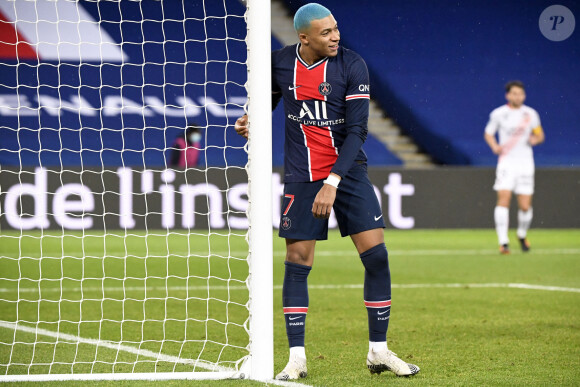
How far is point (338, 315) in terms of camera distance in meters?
6.09

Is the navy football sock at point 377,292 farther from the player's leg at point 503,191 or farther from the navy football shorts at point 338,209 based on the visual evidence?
the player's leg at point 503,191

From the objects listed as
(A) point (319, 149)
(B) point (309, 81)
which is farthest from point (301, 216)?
(B) point (309, 81)

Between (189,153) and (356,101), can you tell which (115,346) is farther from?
(189,153)

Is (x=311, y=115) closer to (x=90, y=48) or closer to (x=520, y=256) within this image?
(x=520, y=256)

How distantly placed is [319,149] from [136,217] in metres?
10.4

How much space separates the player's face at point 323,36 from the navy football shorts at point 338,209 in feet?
1.75

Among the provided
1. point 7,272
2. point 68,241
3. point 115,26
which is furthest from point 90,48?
point 7,272

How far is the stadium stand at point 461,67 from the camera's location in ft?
59.6

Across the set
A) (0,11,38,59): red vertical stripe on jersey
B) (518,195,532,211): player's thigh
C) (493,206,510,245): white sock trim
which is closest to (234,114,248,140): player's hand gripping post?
(493,206,510,245): white sock trim

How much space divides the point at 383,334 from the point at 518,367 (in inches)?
26.4

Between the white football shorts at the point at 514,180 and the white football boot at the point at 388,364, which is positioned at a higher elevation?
the white football shorts at the point at 514,180

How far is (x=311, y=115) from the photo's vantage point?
3.98 m

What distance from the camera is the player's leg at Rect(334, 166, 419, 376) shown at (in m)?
3.98

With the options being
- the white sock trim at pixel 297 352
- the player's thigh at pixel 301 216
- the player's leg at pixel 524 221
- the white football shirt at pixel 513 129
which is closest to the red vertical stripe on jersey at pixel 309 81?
the player's thigh at pixel 301 216
